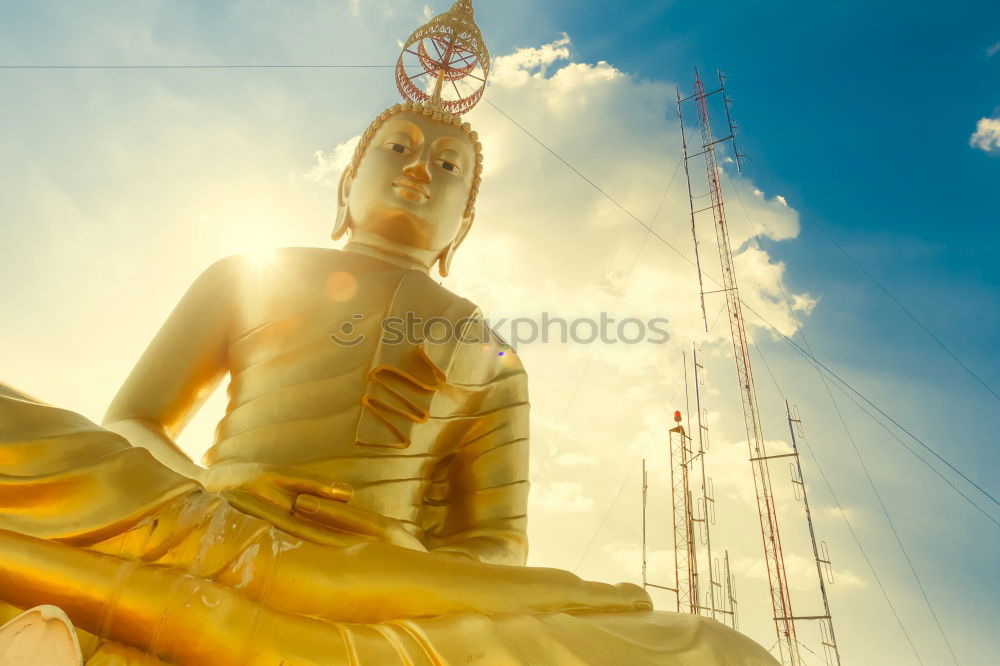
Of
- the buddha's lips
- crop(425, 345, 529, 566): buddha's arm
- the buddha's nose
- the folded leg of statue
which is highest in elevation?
the buddha's nose

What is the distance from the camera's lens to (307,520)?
7.47 ft

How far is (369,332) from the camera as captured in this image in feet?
10.2

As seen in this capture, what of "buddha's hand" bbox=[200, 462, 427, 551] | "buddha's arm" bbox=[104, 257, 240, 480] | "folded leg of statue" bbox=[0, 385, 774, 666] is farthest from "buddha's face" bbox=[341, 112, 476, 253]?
"folded leg of statue" bbox=[0, 385, 774, 666]

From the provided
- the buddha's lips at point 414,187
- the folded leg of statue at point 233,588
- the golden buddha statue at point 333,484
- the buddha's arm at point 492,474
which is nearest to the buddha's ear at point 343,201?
the golden buddha statue at point 333,484

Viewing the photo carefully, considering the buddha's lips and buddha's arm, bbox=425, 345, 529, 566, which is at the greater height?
the buddha's lips

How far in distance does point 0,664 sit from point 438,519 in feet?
5.84

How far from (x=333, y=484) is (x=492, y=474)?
3.09 feet

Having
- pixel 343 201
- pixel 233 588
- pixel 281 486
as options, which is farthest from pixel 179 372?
pixel 343 201

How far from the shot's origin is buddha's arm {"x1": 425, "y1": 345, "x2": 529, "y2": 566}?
9.90ft

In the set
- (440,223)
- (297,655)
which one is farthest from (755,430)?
(297,655)

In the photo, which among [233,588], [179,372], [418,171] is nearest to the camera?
[233,588]

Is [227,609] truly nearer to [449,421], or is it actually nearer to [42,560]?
[42,560]

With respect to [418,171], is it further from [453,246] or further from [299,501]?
[299,501]

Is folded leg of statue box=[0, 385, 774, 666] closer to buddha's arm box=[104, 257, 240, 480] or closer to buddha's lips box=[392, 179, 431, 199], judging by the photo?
buddha's arm box=[104, 257, 240, 480]
